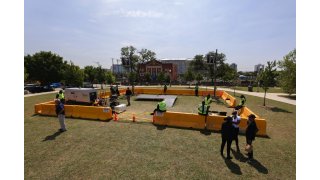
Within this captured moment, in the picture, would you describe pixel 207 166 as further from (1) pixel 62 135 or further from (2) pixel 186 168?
(1) pixel 62 135

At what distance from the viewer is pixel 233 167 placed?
721cm

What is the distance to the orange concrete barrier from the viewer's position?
39.4 feet

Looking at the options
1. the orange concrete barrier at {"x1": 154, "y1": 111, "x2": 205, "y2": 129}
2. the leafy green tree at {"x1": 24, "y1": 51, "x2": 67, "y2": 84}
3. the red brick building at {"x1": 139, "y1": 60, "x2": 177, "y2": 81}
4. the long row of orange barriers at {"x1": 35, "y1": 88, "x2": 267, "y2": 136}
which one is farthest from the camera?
the red brick building at {"x1": 139, "y1": 60, "x2": 177, "y2": 81}

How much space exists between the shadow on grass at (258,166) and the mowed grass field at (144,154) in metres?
0.04

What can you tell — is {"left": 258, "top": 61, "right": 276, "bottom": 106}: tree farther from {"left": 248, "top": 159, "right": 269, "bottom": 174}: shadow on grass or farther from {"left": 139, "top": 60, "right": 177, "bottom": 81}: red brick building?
{"left": 139, "top": 60, "right": 177, "bottom": 81}: red brick building

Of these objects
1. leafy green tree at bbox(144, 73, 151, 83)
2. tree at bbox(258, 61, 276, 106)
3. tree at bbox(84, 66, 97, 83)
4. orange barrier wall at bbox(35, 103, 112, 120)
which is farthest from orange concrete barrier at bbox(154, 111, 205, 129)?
Answer: leafy green tree at bbox(144, 73, 151, 83)

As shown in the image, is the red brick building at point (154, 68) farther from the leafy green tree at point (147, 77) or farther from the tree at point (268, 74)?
the tree at point (268, 74)

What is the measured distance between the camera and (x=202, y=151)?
859 cm

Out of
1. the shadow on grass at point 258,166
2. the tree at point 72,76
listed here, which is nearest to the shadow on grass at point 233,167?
the shadow on grass at point 258,166

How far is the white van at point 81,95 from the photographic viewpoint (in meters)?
19.0

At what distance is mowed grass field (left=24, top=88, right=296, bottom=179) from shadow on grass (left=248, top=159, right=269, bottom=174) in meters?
0.04

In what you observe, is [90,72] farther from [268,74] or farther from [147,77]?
[268,74]

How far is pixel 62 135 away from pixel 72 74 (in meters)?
33.4
